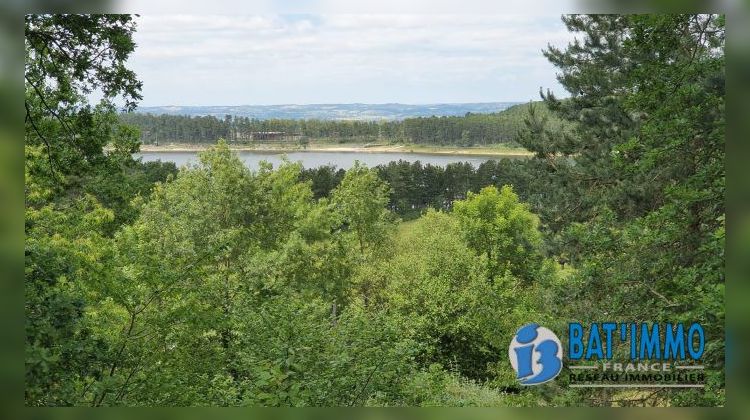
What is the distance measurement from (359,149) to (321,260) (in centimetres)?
500

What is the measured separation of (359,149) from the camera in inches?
533

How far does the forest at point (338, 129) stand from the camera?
10.2 meters

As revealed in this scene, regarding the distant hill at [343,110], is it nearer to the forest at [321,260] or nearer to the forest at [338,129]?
the forest at [338,129]

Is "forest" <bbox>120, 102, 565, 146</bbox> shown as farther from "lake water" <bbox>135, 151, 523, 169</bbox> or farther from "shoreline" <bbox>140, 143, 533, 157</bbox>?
→ "lake water" <bbox>135, 151, 523, 169</bbox>

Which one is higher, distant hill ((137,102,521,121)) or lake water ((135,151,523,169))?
distant hill ((137,102,521,121))

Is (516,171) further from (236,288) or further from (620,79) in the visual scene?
(236,288)

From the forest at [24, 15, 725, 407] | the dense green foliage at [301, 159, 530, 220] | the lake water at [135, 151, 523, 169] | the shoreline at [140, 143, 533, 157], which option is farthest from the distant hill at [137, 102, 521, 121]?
the dense green foliage at [301, 159, 530, 220]

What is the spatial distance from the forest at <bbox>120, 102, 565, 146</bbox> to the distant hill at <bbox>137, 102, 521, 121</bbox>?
15.6 inches

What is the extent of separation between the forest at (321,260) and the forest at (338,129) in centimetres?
17

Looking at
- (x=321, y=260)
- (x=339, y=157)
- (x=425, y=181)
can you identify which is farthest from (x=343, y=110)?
(x=425, y=181)

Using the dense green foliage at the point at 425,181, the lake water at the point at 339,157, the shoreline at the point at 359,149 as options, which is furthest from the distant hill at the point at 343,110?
the dense green foliage at the point at 425,181

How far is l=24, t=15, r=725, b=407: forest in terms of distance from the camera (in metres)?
4.79

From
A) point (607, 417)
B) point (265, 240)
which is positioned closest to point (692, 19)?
point (607, 417)
